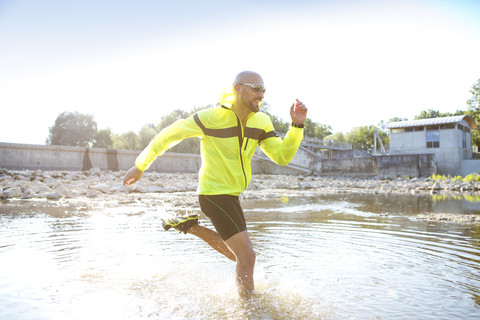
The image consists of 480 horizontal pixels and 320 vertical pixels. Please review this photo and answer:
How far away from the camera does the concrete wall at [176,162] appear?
19.8 metres

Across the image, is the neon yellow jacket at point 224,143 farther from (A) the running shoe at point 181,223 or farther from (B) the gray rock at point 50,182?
(B) the gray rock at point 50,182

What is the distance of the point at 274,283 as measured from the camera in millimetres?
3730

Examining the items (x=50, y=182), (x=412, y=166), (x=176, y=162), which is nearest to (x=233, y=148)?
(x=50, y=182)

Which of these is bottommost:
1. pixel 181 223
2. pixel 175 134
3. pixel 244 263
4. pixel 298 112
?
pixel 244 263

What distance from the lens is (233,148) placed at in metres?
3.41

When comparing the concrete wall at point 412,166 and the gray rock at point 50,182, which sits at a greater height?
the concrete wall at point 412,166

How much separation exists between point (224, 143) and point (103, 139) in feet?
204

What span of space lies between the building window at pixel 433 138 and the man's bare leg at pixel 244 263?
143 ft

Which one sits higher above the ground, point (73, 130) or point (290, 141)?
point (73, 130)

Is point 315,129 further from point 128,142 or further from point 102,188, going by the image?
point 102,188

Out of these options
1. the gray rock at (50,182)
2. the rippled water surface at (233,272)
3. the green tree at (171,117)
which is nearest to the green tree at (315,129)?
the green tree at (171,117)

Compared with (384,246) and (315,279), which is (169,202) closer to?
(384,246)

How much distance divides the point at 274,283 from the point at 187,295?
880mm

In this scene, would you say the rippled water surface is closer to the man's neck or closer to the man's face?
the man's neck
